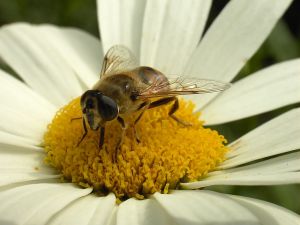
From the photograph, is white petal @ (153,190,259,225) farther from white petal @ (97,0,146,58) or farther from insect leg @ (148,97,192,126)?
white petal @ (97,0,146,58)

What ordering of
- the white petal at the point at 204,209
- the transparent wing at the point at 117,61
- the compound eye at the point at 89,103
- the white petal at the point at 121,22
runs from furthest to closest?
the white petal at the point at 121,22
the transparent wing at the point at 117,61
the compound eye at the point at 89,103
the white petal at the point at 204,209

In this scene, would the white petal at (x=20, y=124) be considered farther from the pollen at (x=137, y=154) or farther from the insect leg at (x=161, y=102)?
the insect leg at (x=161, y=102)

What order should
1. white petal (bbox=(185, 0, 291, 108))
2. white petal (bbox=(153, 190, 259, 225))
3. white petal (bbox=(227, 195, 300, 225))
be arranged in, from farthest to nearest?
white petal (bbox=(185, 0, 291, 108)) → white petal (bbox=(227, 195, 300, 225)) → white petal (bbox=(153, 190, 259, 225))

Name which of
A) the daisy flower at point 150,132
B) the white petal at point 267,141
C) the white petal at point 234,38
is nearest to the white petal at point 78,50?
the daisy flower at point 150,132

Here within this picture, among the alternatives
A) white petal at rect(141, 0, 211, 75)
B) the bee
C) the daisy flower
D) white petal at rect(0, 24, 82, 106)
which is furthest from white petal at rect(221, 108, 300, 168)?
white petal at rect(0, 24, 82, 106)

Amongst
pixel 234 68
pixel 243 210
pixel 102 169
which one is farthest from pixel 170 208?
pixel 234 68

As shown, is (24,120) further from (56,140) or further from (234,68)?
(234,68)
